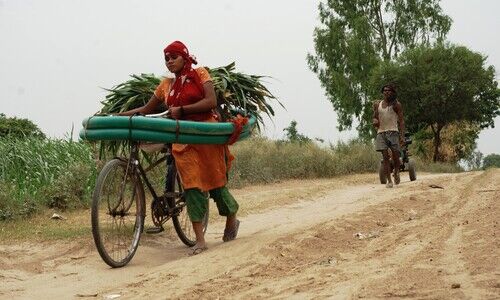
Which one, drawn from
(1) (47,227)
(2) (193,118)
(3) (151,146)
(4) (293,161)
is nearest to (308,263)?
(2) (193,118)

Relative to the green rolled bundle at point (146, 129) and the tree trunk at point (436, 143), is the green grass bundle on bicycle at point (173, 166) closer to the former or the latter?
the green rolled bundle at point (146, 129)

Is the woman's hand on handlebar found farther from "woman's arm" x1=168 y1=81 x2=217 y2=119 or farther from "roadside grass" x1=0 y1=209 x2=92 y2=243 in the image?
"roadside grass" x1=0 y1=209 x2=92 y2=243

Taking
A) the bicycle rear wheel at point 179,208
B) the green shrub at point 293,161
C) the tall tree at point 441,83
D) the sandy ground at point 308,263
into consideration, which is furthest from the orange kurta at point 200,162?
the tall tree at point 441,83

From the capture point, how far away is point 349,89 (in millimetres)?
38875

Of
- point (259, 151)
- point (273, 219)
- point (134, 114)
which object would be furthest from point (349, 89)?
point (134, 114)

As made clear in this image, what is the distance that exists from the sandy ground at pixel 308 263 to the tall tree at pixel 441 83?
26785 mm

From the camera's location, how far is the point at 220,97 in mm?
6977

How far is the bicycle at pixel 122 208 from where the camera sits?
5695 millimetres

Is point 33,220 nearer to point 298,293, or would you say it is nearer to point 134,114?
point 134,114

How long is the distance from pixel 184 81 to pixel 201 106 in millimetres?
300

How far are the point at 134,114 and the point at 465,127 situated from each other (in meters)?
35.1

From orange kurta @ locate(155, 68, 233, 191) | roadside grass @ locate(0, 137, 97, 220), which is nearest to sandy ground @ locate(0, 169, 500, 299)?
orange kurta @ locate(155, 68, 233, 191)

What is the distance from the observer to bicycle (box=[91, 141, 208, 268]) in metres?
5.70

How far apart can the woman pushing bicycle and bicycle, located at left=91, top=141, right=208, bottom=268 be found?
1.04 feet
